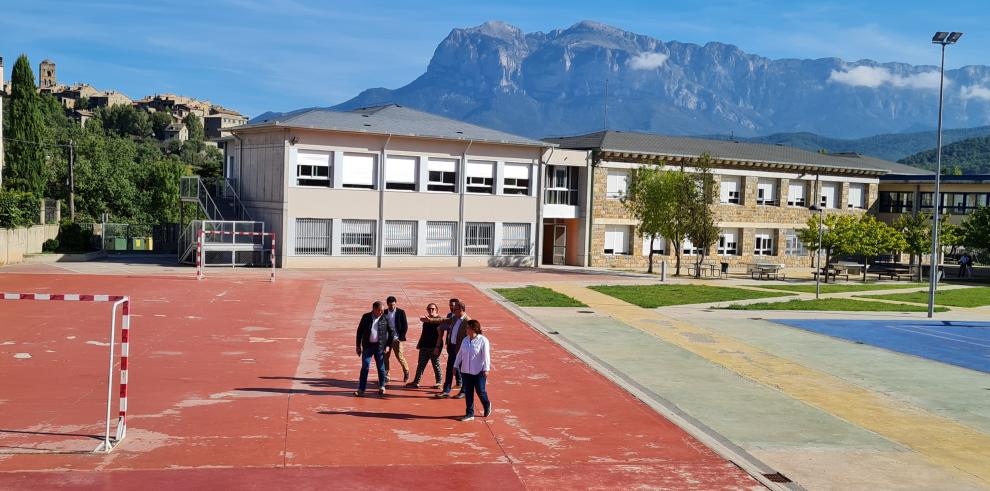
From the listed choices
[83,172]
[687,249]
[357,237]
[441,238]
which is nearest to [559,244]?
[687,249]

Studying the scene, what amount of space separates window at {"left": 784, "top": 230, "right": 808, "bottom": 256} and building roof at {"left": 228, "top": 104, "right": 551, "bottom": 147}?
21.7 metres

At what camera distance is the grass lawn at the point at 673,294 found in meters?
33.4

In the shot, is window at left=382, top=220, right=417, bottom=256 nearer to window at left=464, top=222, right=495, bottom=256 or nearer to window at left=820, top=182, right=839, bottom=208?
window at left=464, top=222, right=495, bottom=256

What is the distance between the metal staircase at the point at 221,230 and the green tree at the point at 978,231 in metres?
41.2

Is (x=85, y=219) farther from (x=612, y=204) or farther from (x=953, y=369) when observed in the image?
(x=953, y=369)

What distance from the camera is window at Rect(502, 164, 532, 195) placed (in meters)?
48.9

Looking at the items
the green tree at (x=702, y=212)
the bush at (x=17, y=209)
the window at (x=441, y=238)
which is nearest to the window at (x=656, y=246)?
the green tree at (x=702, y=212)

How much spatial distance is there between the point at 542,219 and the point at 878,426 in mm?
35659

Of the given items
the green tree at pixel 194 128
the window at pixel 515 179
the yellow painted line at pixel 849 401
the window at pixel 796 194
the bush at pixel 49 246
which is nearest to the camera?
the yellow painted line at pixel 849 401

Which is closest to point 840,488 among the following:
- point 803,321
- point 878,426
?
point 878,426

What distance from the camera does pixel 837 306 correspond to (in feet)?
111

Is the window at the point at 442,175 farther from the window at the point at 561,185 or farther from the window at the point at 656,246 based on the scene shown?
the window at the point at 656,246

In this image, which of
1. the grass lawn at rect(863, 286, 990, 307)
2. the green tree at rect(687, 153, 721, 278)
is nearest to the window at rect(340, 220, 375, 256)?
the green tree at rect(687, 153, 721, 278)

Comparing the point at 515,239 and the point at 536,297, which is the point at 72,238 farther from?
the point at 536,297
